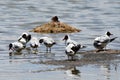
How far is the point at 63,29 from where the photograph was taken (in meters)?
30.3

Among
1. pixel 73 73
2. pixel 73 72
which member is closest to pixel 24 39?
pixel 73 72

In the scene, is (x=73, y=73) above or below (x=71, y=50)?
A: below

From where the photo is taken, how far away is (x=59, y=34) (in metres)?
29.4

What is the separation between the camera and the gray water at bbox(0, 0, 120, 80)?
59.3ft

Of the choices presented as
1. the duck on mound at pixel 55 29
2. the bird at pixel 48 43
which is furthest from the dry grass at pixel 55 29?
the bird at pixel 48 43

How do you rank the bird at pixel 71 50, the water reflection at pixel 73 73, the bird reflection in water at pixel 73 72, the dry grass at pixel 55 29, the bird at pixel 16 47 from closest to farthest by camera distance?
the water reflection at pixel 73 73
the bird reflection in water at pixel 73 72
the bird at pixel 71 50
the bird at pixel 16 47
the dry grass at pixel 55 29

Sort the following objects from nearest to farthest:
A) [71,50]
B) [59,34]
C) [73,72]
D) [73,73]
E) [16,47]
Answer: [73,73], [73,72], [71,50], [16,47], [59,34]

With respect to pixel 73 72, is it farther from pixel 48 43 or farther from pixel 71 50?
pixel 48 43

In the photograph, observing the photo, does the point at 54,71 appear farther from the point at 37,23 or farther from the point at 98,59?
the point at 37,23

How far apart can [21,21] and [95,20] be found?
4216 millimetres

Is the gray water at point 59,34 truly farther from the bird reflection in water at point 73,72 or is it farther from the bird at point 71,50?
the bird at point 71,50

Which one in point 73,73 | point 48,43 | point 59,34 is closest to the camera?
point 73,73

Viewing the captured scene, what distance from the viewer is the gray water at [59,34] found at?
18.1m

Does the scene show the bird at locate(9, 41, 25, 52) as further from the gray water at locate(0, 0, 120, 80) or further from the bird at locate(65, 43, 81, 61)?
the bird at locate(65, 43, 81, 61)
